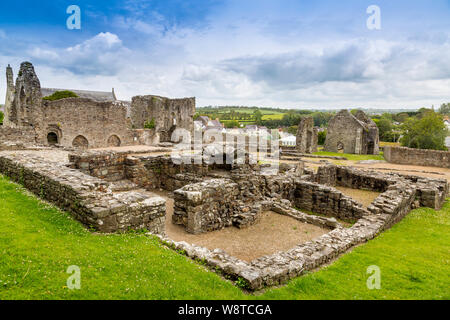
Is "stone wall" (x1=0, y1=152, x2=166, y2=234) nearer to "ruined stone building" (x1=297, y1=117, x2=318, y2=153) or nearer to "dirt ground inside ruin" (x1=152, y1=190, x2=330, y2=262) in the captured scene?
"dirt ground inside ruin" (x1=152, y1=190, x2=330, y2=262)

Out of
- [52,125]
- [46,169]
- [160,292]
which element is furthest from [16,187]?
[52,125]

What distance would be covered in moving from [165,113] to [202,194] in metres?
30.9

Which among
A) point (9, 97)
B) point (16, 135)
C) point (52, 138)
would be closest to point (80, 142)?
point (52, 138)

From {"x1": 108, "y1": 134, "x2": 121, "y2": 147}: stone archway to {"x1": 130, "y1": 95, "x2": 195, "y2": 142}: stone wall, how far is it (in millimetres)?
7951

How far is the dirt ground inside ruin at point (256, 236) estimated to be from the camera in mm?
8078

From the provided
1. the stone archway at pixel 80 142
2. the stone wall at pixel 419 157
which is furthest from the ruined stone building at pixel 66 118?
the stone wall at pixel 419 157

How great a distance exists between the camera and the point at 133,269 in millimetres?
4684

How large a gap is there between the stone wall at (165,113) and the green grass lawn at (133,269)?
1215 inches

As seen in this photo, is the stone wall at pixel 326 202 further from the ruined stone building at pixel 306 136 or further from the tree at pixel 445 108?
the tree at pixel 445 108

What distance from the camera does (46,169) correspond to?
8523 mm

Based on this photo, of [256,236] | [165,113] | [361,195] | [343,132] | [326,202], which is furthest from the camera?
[343,132]

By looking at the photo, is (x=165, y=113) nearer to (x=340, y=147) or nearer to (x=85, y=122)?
(x=85, y=122)
